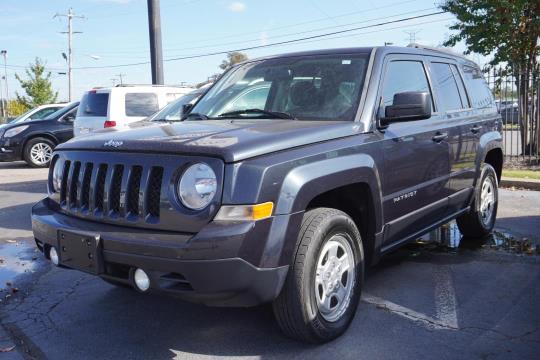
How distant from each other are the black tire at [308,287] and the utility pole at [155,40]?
12448 mm

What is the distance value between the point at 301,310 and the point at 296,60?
2.13 m

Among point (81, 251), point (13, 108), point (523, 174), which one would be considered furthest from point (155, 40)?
point (13, 108)

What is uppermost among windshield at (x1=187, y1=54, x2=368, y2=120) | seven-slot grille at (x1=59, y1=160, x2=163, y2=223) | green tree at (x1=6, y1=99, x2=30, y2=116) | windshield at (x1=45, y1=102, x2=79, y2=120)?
green tree at (x1=6, y1=99, x2=30, y2=116)

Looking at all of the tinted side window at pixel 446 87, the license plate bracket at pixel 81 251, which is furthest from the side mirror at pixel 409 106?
the license plate bracket at pixel 81 251

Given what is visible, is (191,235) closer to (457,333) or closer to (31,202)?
(457,333)

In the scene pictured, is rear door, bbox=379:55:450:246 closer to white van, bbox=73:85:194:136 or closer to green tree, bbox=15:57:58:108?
white van, bbox=73:85:194:136

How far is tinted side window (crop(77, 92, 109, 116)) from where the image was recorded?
11.0 meters

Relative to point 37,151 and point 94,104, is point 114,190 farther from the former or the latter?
point 37,151

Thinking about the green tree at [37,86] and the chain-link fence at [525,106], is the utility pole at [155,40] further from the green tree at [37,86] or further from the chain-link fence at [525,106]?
the green tree at [37,86]

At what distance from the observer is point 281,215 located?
2.95 metres

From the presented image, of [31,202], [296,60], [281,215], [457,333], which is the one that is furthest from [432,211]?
[31,202]

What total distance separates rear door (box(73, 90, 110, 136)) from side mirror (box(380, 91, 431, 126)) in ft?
26.7

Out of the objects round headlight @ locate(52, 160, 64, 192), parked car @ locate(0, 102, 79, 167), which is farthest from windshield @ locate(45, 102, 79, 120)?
round headlight @ locate(52, 160, 64, 192)

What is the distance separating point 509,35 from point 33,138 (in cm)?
1185
